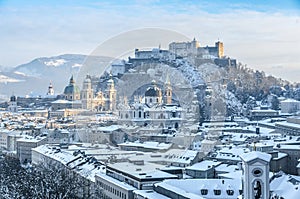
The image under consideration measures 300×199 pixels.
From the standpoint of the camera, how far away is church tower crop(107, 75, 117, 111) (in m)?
15.6

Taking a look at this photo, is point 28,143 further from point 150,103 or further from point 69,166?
point 69,166

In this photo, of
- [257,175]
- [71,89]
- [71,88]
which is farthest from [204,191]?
[71,89]

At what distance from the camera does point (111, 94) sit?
1606cm

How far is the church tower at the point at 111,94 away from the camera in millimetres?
15633

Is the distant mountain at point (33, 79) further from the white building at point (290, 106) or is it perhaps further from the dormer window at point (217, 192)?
the dormer window at point (217, 192)

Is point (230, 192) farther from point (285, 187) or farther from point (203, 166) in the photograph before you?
point (203, 166)

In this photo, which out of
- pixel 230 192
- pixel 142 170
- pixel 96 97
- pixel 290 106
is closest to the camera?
pixel 230 192

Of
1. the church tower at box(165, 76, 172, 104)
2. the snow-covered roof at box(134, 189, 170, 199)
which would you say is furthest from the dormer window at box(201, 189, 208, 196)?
the church tower at box(165, 76, 172, 104)

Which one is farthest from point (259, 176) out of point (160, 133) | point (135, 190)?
point (160, 133)

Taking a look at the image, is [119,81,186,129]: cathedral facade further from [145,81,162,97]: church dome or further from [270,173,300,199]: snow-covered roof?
[270,173,300,199]: snow-covered roof

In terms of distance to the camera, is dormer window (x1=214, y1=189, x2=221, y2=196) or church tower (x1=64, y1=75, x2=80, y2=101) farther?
church tower (x1=64, y1=75, x2=80, y2=101)

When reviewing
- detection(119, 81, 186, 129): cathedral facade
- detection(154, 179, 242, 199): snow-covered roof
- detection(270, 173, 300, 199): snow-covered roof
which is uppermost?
detection(119, 81, 186, 129): cathedral facade

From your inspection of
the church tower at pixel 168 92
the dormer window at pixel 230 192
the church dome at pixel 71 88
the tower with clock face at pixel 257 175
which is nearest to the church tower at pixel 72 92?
the church dome at pixel 71 88

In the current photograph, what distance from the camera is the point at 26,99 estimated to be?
924 inches
